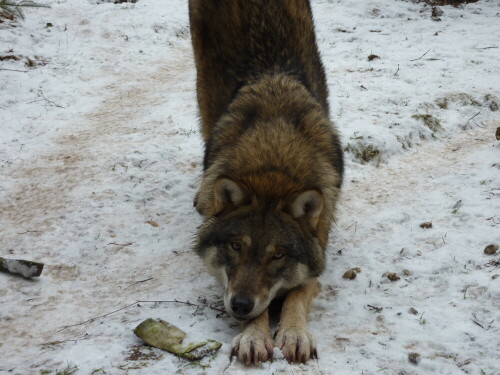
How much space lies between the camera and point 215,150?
189 inches

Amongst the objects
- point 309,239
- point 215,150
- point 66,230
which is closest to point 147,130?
point 66,230

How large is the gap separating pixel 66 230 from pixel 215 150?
2.04 metres

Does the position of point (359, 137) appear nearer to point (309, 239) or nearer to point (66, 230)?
point (309, 239)

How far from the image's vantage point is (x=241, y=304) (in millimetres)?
3586

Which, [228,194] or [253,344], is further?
[228,194]

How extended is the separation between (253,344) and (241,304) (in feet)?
0.95

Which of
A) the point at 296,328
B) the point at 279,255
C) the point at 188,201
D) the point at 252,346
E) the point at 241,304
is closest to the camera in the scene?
the point at 252,346

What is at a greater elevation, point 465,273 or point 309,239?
point 309,239

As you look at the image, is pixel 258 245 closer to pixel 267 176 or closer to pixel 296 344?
pixel 267 176

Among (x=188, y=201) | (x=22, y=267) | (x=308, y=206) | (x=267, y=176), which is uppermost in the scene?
(x=267, y=176)

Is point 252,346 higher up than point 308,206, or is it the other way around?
point 308,206

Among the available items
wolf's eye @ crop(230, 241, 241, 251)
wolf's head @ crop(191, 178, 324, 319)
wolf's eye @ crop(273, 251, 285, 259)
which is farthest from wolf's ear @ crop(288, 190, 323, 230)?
wolf's eye @ crop(230, 241, 241, 251)

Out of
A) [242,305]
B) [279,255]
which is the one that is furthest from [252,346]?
[279,255]

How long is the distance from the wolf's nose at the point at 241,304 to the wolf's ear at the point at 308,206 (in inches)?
31.4
